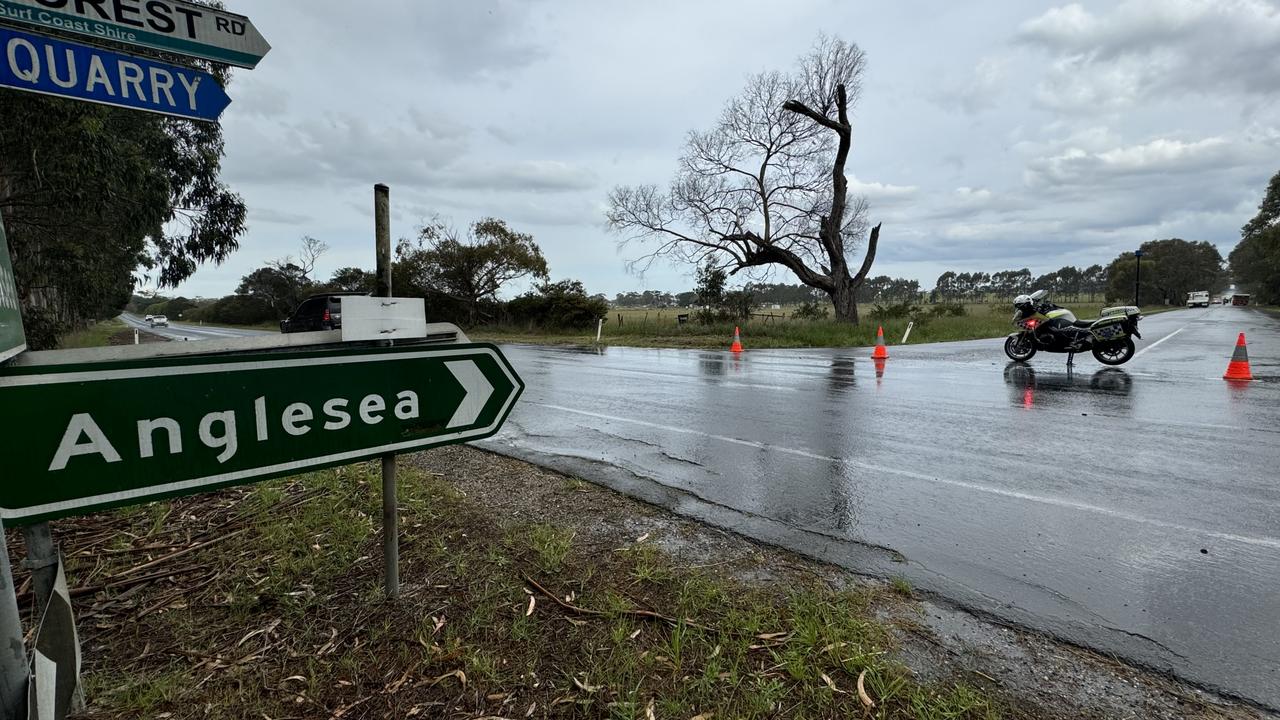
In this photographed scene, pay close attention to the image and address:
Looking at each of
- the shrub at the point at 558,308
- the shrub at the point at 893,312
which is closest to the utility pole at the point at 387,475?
the shrub at the point at 558,308

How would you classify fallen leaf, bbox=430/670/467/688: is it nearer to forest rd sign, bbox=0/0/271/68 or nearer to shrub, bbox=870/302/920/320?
forest rd sign, bbox=0/0/271/68

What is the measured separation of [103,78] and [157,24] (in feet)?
0.98

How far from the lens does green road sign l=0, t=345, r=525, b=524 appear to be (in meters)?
1.58

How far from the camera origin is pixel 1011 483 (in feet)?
15.0

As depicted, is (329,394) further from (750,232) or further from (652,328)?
(750,232)

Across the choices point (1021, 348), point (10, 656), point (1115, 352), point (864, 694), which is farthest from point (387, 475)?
point (1115, 352)

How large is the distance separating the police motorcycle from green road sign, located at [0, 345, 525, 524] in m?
12.7

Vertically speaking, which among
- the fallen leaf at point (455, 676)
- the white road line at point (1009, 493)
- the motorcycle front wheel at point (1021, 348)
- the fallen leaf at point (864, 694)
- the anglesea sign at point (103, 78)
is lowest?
the fallen leaf at point (864, 694)

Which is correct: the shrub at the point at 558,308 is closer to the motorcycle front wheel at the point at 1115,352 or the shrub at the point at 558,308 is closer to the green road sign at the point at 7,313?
the motorcycle front wheel at the point at 1115,352

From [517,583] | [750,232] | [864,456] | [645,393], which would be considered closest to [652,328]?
[750,232]

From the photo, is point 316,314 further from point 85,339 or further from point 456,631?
point 85,339

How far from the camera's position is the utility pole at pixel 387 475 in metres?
2.60

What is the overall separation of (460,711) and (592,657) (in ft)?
1.70

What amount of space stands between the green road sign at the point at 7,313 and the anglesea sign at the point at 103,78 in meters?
0.87
